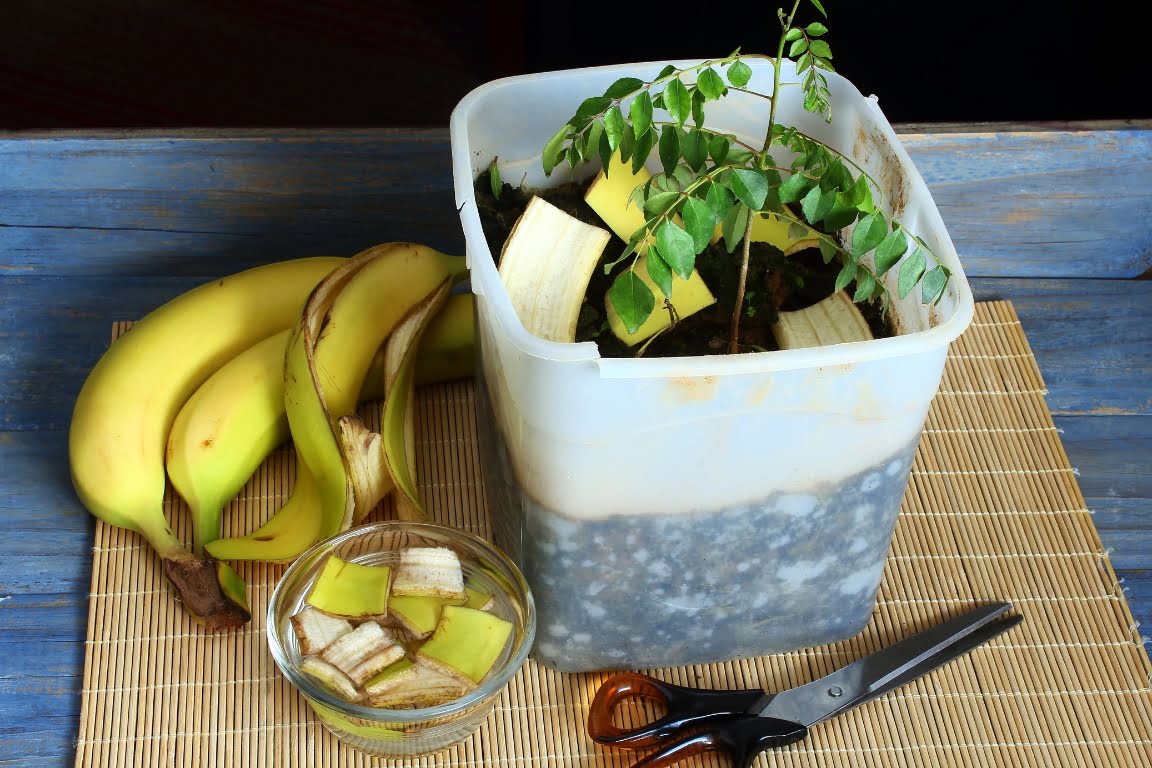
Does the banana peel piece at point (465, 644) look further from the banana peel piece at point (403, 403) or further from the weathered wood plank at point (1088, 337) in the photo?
the weathered wood plank at point (1088, 337)

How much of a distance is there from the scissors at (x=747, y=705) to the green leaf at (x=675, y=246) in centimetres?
28

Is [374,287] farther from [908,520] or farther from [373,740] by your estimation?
[908,520]

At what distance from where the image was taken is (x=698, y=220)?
590 mm

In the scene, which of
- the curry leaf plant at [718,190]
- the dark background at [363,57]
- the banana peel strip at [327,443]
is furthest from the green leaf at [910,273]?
the dark background at [363,57]

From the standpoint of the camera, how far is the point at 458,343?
91cm

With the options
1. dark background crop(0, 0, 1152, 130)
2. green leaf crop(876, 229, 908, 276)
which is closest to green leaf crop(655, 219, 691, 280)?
green leaf crop(876, 229, 908, 276)

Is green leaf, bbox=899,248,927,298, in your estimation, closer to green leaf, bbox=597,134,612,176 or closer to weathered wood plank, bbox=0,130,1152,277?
green leaf, bbox=597,134,612,176

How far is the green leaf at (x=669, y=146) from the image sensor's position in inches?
25.7

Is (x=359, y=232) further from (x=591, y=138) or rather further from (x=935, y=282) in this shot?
(x=935, y=282)

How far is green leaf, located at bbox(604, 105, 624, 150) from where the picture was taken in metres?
0.63

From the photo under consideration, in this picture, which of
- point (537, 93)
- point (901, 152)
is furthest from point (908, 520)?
point (537, 93)

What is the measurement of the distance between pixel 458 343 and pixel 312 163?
0.21 metres

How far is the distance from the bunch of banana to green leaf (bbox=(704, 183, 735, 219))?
11.9 inches

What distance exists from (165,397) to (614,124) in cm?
41
